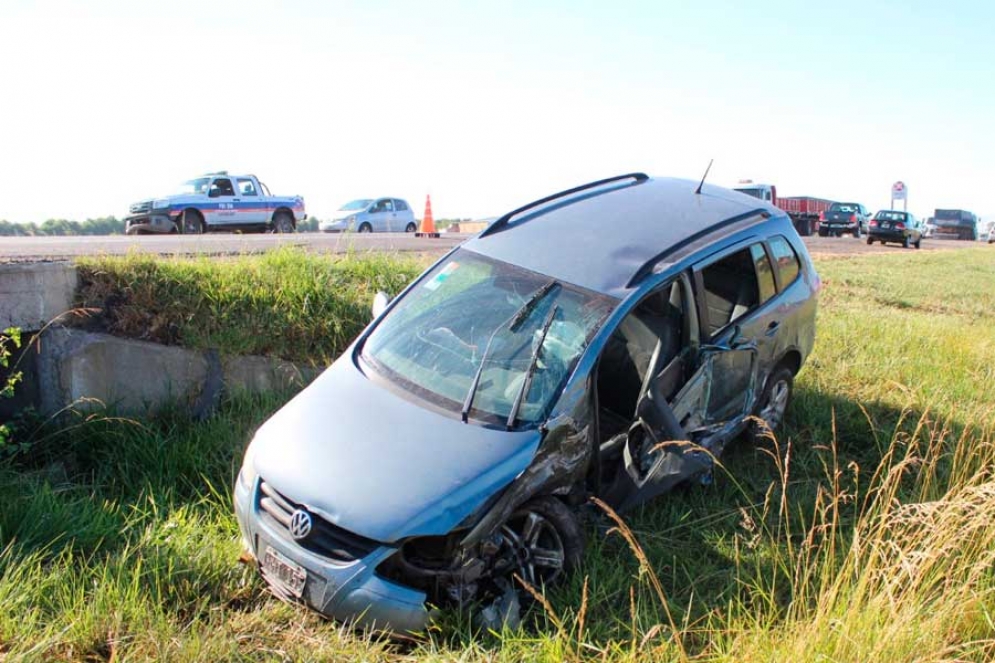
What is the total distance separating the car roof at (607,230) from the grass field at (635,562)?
1.36 meters

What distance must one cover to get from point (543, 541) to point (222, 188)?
60.5 feet

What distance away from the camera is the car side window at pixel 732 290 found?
5.66 metres

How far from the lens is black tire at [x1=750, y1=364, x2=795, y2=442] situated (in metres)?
6.04

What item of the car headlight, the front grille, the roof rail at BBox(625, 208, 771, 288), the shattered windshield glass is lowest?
the front grille

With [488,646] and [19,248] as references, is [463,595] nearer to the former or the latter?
[488,646]

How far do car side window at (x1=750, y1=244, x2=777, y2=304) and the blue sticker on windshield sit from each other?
208cm

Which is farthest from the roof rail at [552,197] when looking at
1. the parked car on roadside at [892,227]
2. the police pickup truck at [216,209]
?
the parked car on roadside at [892,227]

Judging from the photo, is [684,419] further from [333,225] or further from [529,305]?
[333,225]

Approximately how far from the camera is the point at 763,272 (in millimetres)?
5855

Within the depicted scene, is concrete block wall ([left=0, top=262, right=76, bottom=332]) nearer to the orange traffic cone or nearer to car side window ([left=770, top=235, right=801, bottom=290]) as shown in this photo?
car side window ([left=770, top=235, right=801, bottom=290])

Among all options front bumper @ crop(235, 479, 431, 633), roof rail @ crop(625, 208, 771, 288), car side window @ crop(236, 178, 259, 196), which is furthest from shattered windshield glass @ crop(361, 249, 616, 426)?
car side window @ crop(236, 178, 259, 196)

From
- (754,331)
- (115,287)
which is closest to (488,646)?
(754,331)

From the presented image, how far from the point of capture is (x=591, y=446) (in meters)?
4.49

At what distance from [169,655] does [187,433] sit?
116 inches
